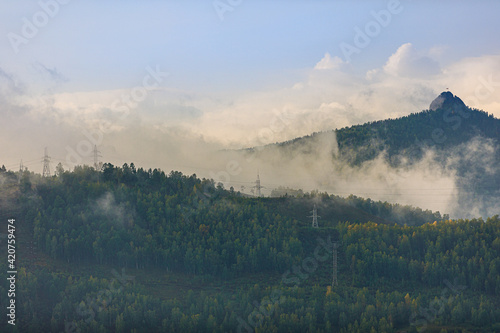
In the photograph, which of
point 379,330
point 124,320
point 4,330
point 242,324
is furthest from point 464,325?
point 4,330

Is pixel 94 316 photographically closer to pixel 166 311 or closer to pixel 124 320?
pixel 124 320

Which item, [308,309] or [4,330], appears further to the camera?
[308,309]

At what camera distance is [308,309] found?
200 meters

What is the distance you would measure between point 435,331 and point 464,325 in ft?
41.4

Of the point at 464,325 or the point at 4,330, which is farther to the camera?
the point at 464,325

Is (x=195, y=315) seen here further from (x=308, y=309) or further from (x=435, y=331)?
(x=435, y=331)

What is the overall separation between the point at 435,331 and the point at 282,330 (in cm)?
4680

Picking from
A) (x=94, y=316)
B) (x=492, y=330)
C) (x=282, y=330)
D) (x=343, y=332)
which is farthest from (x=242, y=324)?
(x=492, y=330)

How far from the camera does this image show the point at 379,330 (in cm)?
19075

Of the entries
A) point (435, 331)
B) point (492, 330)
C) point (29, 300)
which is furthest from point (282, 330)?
point (29, 300)

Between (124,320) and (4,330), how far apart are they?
114 feet

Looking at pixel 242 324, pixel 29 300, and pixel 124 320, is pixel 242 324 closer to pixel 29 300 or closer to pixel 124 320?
pixel 124 320

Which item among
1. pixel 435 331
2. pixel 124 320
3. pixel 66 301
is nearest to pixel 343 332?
pixel 435 331

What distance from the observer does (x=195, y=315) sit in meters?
194
